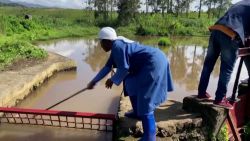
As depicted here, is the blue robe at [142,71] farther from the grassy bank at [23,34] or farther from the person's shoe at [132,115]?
the grassy bank at [23,34]

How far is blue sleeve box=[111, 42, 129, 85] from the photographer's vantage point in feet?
11.1

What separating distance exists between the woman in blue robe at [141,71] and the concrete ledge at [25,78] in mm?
3097

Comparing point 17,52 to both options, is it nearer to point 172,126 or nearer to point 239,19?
point 172,126

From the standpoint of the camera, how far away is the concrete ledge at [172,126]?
394 cm

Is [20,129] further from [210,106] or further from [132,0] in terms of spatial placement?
[132,0]

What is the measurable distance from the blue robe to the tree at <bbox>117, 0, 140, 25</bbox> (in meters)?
30.6

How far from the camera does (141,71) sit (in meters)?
3.55

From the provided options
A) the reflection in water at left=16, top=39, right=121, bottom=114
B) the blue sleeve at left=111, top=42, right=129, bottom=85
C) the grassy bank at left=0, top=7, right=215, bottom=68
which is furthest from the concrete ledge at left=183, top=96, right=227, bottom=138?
the grassy bank at left=0, top=7, right=215, bottom=68

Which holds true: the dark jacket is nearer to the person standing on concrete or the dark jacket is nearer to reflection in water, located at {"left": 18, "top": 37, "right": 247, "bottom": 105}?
the person standing on concrete

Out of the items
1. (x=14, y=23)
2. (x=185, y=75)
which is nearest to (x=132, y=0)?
(x=14, y=23)

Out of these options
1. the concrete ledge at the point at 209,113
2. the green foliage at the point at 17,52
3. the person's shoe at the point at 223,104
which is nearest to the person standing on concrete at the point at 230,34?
the person's shoe at the point at 223,104

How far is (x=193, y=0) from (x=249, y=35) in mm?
46068

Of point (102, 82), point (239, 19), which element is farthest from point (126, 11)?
point (239, 19)

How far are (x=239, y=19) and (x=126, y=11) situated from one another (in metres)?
30.7
